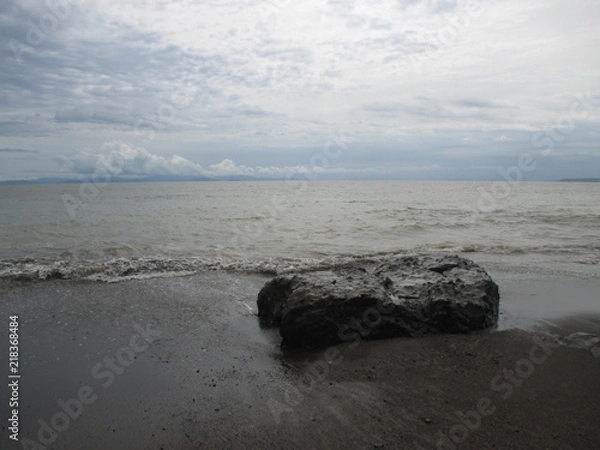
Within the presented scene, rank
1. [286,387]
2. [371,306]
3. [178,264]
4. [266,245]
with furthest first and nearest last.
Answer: [266,245]
[178,264]
[371,306]
[286,387]

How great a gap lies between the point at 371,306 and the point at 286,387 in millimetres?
2081

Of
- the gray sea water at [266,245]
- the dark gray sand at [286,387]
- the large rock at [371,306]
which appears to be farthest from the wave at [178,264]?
the large rock at [371,306]

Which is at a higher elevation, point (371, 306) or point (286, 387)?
point (371, 306)

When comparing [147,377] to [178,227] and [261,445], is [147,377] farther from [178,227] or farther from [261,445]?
[178,227]

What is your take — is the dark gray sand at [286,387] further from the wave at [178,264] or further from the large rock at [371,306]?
the wave at [178,264]

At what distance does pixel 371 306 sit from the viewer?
617cm

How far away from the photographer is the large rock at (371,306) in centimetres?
595

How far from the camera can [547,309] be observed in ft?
24.5

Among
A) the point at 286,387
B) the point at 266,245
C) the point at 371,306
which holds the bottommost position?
the point at 266,245

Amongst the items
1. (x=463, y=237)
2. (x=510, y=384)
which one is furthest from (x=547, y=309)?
(x=463, y=237)

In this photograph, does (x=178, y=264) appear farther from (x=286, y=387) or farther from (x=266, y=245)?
(x=286, y=387)

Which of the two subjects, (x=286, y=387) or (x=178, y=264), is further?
(x=178, y=264)

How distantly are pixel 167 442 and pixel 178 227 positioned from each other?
18680 millimetres

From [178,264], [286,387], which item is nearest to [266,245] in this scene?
[178,264]
